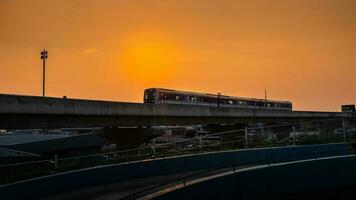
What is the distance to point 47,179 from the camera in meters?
13.0

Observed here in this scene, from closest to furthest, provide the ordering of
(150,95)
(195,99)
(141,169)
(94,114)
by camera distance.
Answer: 1. (141,169)
2. (94,114)
3. (150,95)
4. (195,99)

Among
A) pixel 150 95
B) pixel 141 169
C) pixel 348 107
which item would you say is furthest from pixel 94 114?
pixel 348 107

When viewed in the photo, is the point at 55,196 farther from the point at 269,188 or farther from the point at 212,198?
the point at 269,188

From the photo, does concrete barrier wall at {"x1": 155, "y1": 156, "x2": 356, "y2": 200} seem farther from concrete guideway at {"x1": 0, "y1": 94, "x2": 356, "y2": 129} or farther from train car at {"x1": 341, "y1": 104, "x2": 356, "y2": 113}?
train car at {"x1": 341, "y1": 104, "x2": 356, "y2": 113}

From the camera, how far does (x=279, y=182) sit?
45.6 feet

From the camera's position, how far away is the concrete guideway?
930 inches

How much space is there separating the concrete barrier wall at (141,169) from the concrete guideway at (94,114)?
1047 centimetres

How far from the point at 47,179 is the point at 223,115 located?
32.0m

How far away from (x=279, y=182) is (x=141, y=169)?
5282 mm

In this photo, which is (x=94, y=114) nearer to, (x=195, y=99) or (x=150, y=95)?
(x=150, y=95)

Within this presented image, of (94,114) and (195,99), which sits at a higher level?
(195,99)

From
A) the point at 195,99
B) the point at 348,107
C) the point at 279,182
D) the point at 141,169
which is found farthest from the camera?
the point at 348,107

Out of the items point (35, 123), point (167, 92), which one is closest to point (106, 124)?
point (35, 123)

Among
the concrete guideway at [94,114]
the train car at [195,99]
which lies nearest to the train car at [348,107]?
the train car at [195,99]
